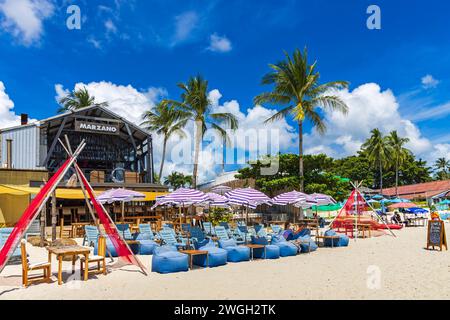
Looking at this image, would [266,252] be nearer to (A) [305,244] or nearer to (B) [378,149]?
(A) [305,244]

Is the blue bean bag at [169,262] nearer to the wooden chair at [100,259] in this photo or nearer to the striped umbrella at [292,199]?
the wooden chair at [100,259]

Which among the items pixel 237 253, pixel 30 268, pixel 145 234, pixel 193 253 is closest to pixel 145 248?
pixel 145 234

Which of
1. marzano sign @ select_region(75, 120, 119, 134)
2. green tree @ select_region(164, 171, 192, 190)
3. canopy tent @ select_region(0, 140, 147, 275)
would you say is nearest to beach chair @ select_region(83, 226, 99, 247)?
canopy tent @ select_region(0, 140, 147, 275)

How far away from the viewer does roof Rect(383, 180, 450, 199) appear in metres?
58.5

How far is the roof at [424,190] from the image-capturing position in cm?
5847

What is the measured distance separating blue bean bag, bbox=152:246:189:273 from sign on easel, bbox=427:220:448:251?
30.6ft

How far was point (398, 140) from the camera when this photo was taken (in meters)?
63.3

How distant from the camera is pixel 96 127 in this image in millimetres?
29484

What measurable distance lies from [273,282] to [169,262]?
2.68m

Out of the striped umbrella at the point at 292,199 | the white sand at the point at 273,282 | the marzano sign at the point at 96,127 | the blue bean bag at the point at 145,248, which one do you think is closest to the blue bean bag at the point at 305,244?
the white sand at the point at 273,282

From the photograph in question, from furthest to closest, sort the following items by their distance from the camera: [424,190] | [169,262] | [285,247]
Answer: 1. [424,190]
2. [285,247]
3. [169,262]

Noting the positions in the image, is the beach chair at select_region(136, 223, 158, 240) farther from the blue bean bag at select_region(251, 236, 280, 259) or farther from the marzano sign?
the marzano sign
